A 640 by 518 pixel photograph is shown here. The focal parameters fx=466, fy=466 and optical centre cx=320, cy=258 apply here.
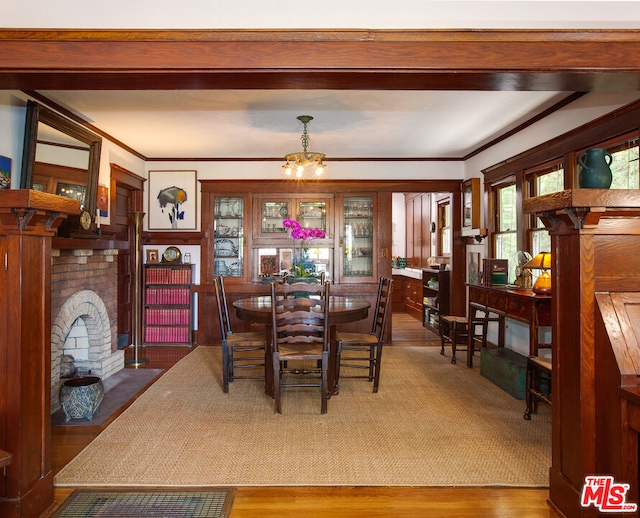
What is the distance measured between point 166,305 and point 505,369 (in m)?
4.19

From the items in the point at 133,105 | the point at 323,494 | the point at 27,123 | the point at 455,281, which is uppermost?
the point at 133,105

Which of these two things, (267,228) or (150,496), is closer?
(150,496)

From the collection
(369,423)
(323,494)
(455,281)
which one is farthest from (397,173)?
(323,494)

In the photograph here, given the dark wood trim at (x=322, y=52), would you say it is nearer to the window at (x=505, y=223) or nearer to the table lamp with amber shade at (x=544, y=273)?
the table lamp with amber shade at (x=544, y=273)

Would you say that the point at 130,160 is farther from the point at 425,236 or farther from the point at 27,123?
the point at 425,236

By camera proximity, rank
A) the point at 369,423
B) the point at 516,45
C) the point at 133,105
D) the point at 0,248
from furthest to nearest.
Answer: the point at 133,105, the point at 369,423, the point at 516,45, the point at 0,248

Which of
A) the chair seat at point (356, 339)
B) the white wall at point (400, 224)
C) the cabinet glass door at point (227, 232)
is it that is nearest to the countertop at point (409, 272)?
the white wall at point (400, 224)

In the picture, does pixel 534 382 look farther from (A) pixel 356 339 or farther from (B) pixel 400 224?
(B) pixel 400 224

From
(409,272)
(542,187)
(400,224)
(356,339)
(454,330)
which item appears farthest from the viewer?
(400,224)

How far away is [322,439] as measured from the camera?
294 cm

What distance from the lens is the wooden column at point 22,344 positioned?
2.00 m

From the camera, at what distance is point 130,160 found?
5.69 metres

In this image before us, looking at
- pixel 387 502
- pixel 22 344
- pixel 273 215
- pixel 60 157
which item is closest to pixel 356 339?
pixel 387 502

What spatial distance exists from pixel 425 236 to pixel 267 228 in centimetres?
357
